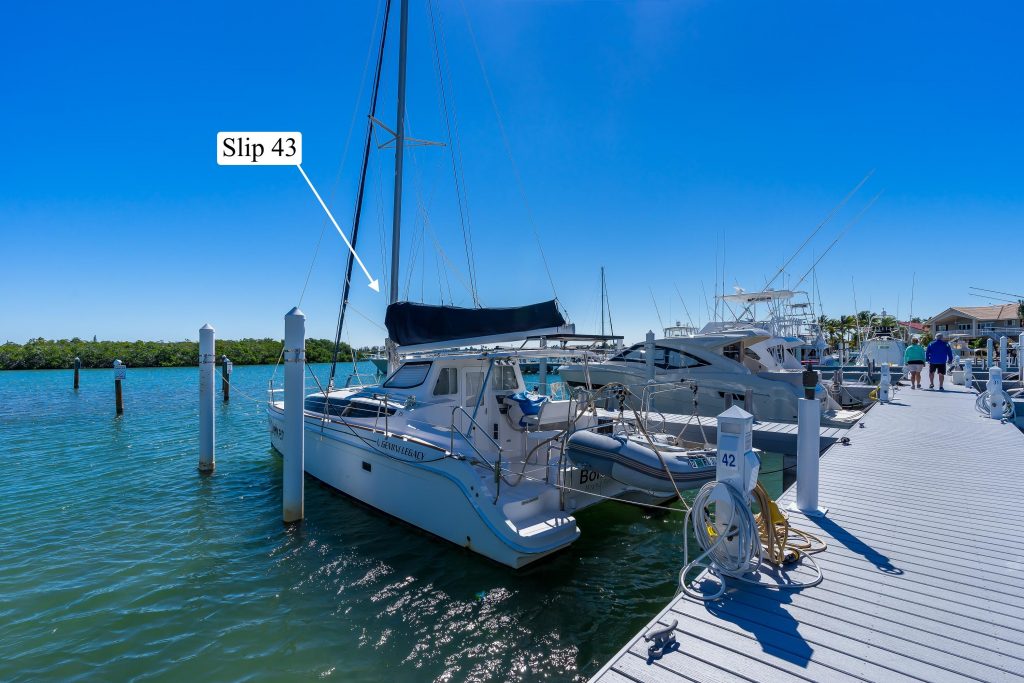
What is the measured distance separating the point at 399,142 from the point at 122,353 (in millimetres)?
75259

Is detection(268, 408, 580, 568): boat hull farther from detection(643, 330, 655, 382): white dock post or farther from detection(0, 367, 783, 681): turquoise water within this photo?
detection(643, 330, 655, 382): white dock post

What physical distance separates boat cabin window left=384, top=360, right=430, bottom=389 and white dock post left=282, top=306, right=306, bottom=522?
5.68 feet

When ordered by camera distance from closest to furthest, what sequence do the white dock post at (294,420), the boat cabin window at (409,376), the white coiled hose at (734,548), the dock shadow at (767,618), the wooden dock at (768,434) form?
the dock shadow at (767,618), the white coiled hose at (734,548), the white dock post at (294,420), the boat cabin window at (409,376), the wooden dock at (768,434)

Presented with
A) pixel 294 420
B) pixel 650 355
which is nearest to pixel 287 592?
pixel 294 420

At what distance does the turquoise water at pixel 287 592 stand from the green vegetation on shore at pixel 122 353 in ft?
174

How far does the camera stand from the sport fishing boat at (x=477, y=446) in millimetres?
5992

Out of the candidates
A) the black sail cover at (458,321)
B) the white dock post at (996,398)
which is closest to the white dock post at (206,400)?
the black sail cover at (458,321)

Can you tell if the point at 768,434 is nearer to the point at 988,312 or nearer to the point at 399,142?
the point at 399,142

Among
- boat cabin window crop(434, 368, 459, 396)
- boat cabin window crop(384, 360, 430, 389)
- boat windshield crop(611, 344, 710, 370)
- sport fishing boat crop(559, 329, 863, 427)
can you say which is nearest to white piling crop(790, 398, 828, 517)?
boat cabin window crop(434, 368, 459, 396)

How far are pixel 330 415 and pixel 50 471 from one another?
23.7 feet

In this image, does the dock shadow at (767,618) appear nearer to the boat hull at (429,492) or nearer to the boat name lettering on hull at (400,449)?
the boat hull at (429,492)

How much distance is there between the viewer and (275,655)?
467 centimetres

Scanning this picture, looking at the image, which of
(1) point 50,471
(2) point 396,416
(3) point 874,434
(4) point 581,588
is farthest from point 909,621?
(1) point 50,471

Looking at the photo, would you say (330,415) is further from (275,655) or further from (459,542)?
(275,655)
